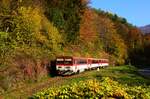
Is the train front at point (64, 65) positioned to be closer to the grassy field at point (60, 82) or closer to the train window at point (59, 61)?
the train window at point (59, 61)

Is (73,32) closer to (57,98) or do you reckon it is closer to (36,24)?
(36,24)

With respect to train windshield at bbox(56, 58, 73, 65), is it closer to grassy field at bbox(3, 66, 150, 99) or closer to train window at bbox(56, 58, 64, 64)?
train window at bbox(56, 58, 64, 64)

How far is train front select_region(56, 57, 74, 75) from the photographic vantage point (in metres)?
52.2

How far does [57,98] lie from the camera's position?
44.7ft

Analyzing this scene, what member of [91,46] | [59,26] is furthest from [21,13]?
[91,46]

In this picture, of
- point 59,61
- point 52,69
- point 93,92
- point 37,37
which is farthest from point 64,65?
point 93,92

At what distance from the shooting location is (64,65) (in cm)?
5216

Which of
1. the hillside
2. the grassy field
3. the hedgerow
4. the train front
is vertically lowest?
the grassy field

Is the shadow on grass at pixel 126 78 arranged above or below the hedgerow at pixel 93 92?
below

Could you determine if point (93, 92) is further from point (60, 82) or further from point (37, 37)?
point (37, 37)

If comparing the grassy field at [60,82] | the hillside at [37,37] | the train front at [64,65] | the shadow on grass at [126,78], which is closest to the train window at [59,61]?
the train front at [64,65]

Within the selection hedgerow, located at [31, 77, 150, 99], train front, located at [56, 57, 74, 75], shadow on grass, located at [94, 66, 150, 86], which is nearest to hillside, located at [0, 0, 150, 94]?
train front, located at [56, 57, 74, 75]

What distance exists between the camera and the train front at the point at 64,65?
5221 cm

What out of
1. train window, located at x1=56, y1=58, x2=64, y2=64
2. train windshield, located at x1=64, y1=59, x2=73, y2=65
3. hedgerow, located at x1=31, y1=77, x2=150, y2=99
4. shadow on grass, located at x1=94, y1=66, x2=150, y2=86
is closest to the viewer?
hedgerow, located at x1=31, y1=77, x2=150, y2=99
